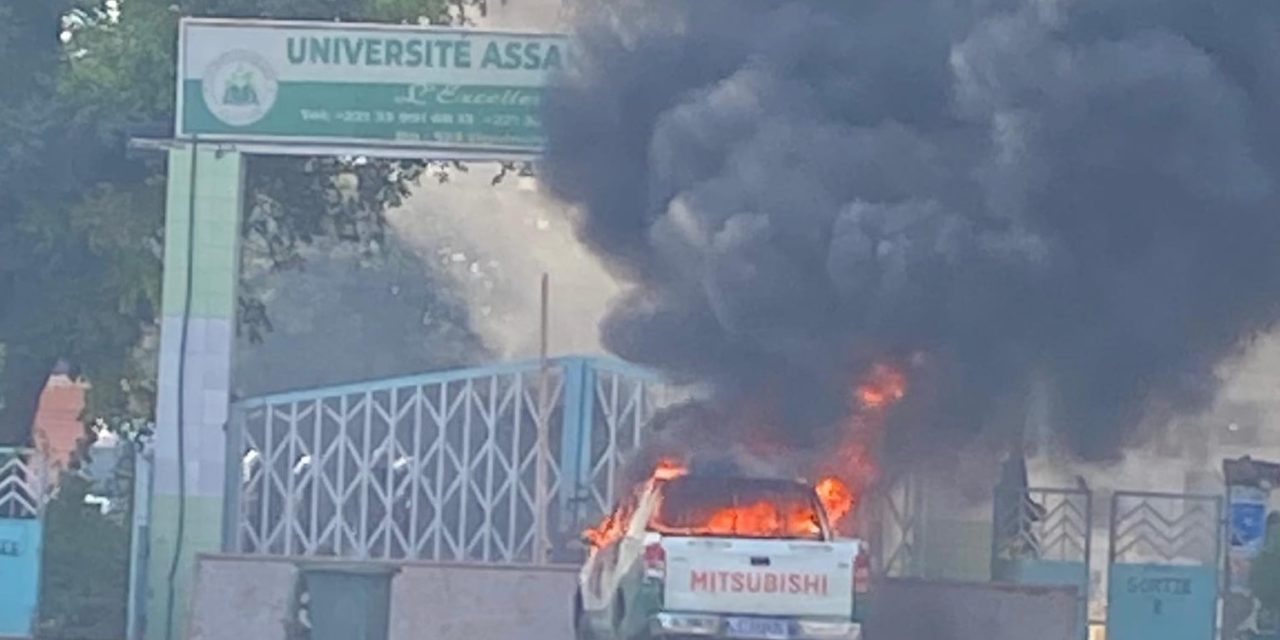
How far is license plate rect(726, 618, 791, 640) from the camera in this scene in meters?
17.4

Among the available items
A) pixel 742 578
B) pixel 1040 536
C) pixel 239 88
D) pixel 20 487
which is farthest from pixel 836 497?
pixel 20 487

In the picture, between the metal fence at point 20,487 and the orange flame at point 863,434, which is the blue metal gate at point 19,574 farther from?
Answer: the orange flame at point 863,434

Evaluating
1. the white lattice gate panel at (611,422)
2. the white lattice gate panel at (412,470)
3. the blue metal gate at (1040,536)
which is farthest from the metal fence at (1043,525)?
the white lattice gate panel at (412,470)

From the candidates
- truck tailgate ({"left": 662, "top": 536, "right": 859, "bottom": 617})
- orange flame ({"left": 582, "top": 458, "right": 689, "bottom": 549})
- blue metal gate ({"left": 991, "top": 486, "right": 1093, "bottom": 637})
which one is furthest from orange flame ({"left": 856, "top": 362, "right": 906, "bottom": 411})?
truck tailgate ({"left": 662, "top": 536, "right": 859, "bottom": 617})

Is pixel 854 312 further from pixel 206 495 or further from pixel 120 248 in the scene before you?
pixel 120 248

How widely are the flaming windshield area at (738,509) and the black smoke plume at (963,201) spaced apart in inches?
69.0

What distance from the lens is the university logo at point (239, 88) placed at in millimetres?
21641

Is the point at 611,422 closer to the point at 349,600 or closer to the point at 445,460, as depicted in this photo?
the point at 445,460

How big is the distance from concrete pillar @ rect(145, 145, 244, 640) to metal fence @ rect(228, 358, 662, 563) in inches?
32.4

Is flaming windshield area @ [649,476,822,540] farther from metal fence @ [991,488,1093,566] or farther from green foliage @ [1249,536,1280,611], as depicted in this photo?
green foliage @ [1249,536,1280,611]

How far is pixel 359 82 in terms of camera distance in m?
21.7

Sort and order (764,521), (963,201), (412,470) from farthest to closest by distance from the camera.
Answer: (412,470)
(963,201)
(764,521)

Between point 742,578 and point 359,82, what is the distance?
648 centimetres

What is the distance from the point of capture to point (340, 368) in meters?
39.0
